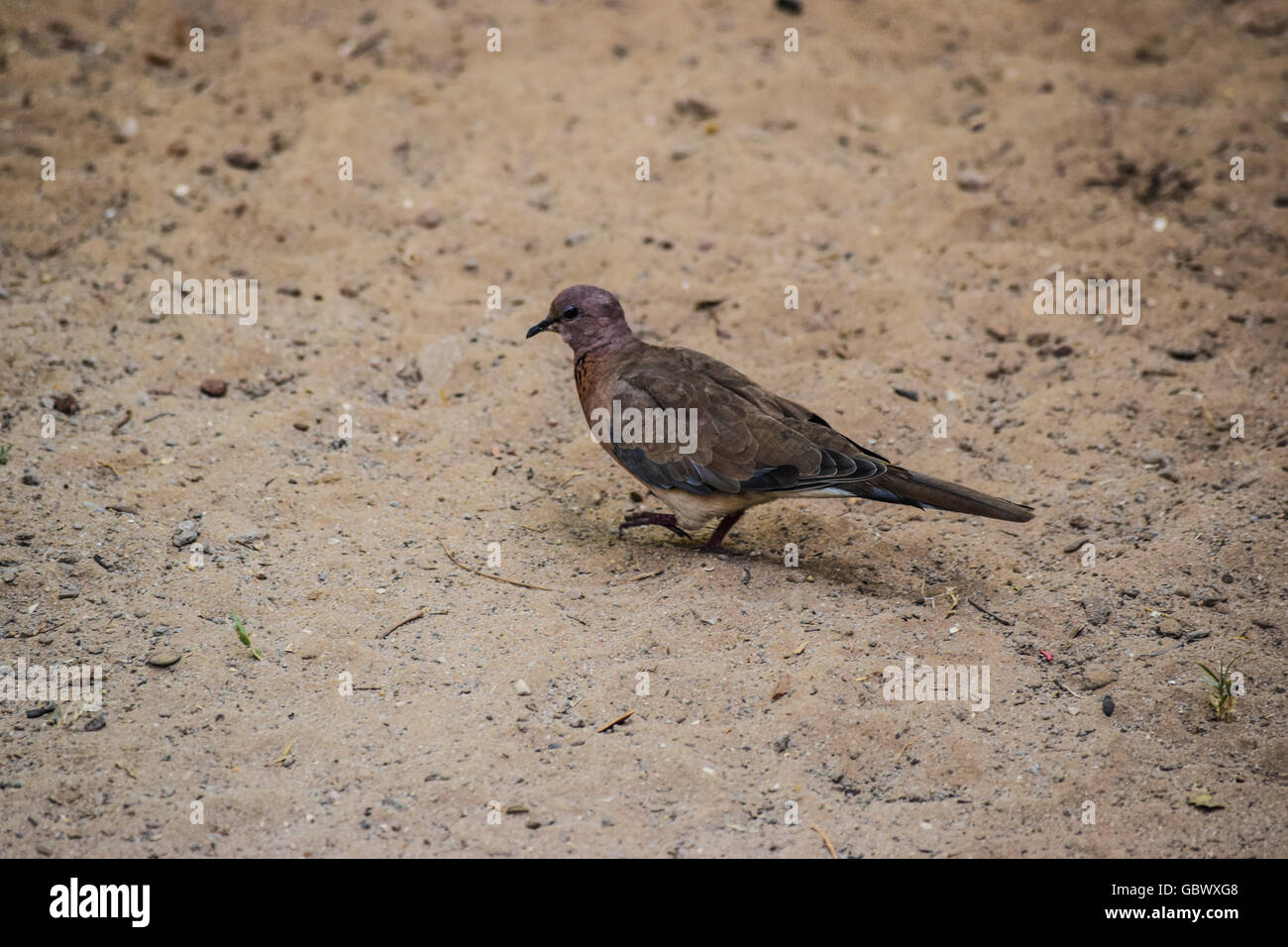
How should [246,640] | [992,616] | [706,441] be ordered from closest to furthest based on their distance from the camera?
[246,640] < [992,616] < [706,441]

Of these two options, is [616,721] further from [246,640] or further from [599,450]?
[599,450]

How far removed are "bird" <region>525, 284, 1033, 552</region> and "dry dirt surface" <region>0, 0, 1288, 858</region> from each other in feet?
1.07

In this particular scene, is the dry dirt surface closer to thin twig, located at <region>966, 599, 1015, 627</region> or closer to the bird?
thin twig, located at <region>966, 599, 1015, 627</region>

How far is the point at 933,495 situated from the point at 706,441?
3.01ft

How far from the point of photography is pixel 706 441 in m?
4.40

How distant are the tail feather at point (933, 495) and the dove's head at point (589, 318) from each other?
131 centimetres

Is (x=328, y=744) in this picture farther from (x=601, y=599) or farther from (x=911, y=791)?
(x=911, y=791)

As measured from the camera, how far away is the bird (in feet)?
13.9

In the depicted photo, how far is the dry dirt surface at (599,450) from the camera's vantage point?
337 centimetres
